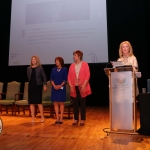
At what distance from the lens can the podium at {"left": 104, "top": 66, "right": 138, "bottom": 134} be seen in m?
2.60

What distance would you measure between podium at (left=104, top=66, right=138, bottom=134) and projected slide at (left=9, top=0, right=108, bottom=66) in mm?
2842

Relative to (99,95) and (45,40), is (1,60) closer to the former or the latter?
(45,40)

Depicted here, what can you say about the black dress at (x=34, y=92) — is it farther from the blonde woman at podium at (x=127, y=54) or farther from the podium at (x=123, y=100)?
the blonde woman at podium at (x=127, y=54)

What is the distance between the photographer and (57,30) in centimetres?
582

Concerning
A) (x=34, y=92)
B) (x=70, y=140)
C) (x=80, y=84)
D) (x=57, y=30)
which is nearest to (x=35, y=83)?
(x=34, y=92)

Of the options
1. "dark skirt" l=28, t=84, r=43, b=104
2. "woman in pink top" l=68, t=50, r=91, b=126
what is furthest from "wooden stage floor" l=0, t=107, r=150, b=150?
"dark skirt" l=28, t=84, r=43, b=104

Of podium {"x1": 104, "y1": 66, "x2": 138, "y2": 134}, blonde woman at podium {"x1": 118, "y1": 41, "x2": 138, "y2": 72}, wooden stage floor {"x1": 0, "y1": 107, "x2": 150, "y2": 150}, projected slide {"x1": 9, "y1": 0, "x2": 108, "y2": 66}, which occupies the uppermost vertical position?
projected slide {"x1": 9, "y1": 0, "x2": 108, "y2": 66}

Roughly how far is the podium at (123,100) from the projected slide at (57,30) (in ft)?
9.32

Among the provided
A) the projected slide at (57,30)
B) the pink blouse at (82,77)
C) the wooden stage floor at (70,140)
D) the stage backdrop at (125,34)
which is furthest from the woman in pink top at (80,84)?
the stage backdrop at (125,34)

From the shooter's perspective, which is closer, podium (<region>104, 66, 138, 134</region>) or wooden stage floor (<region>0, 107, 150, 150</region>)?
wooden stage floor (<region>0, 107, 150, 150</region>)

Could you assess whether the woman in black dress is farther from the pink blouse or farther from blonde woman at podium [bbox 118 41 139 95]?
blonde woman at podium [bbox 118 41 139 95]

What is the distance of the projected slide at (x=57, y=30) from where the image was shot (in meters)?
5.55

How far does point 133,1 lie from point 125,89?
4.08 m

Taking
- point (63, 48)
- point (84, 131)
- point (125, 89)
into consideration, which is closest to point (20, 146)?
point (84, 131)
